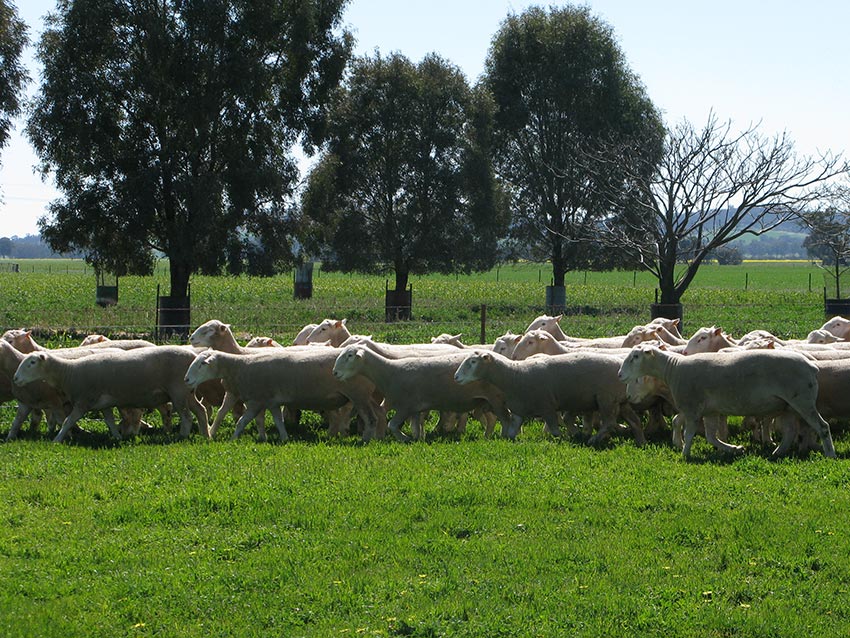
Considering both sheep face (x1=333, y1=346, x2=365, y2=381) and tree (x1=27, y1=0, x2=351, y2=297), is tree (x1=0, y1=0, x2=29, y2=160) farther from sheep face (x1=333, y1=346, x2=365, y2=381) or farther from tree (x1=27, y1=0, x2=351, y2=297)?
sheep face (x1=333, y1=346, x2=365, y2=381)

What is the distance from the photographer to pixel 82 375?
14.4 metres

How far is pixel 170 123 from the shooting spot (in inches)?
1226

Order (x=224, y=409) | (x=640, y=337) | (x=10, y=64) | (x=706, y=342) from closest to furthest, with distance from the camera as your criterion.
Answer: (x=224, y=409) < (x=706, y=342) < (x=640, y=337) < (x=10, y=64)

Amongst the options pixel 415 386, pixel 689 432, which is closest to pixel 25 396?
pixel 415 386

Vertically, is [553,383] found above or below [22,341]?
below

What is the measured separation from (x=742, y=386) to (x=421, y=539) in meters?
5.16

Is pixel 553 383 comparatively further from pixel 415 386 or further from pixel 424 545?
pixel 424 545

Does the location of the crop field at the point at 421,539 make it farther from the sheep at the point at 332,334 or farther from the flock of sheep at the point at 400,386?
the sheep at the point at 332,334

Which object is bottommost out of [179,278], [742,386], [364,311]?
[364,311]

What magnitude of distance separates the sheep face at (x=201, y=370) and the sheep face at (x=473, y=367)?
332 cm

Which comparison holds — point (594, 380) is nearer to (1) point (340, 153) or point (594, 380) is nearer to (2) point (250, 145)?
(2) point (250, 145)

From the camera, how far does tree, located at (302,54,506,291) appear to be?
41.3 metres

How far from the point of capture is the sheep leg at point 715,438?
12.6 metres

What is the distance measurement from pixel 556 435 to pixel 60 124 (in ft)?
68.9
